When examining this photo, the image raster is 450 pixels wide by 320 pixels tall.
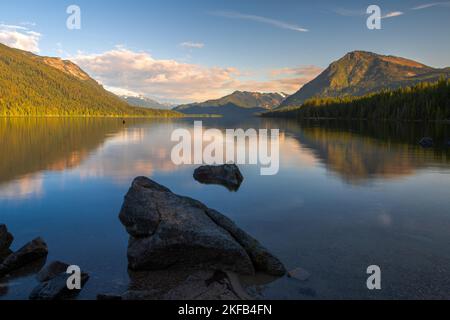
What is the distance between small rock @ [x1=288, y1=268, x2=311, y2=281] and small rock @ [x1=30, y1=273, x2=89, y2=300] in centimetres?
746

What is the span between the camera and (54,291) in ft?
34.0

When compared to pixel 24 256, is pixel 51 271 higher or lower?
lower

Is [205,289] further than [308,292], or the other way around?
[308,292]

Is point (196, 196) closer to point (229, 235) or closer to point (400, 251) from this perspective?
point (229, 235)

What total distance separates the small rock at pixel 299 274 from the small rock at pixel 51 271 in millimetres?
8503

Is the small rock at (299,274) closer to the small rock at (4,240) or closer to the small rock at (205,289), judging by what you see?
the small rock at (205,289)

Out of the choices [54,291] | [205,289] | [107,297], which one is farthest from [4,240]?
[205,289]

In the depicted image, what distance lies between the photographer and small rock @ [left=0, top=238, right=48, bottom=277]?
12201 millimetres

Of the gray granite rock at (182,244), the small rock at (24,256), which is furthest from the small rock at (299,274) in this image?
the small rock at (24,256)

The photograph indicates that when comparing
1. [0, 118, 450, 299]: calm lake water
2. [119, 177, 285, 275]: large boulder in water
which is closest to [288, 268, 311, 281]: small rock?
[0, 118, 450, 299]: calm lake water

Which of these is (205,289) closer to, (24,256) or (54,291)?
(54,291)

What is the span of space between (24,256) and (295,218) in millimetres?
13567

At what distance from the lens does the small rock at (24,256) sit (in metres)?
12.2
